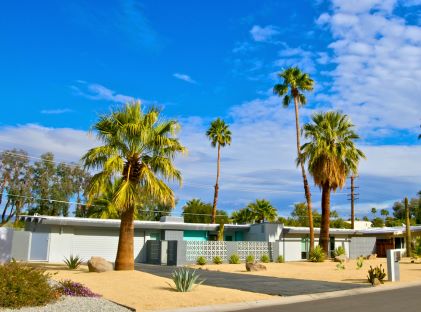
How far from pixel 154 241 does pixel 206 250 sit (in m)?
4.12

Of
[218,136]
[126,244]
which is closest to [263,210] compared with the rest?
[218,136]

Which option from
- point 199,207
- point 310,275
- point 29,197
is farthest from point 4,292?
point 199,207

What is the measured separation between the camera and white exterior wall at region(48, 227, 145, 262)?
31719 mm

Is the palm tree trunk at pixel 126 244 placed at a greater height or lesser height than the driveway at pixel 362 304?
greater

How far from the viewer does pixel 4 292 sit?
1078 centimetres

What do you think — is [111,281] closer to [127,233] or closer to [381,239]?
[127,233]

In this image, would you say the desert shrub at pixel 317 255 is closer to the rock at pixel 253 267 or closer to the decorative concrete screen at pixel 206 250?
the decorative concrete screen at pixel 206 250

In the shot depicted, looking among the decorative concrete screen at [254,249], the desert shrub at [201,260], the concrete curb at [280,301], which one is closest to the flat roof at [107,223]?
the decorative concrete screen at [254,249]

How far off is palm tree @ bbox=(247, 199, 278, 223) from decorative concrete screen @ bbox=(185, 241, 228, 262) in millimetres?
16505

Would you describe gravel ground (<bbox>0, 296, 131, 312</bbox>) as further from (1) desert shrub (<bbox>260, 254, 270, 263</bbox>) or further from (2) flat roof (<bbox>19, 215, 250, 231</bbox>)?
(1) desert shrub (<bbox>260, 254, 270, 263</bbox>)

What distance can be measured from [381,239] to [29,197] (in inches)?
1495

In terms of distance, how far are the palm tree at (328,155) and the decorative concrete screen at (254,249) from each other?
4045mm

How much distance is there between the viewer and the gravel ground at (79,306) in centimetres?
1100

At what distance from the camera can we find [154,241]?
3447 cm
